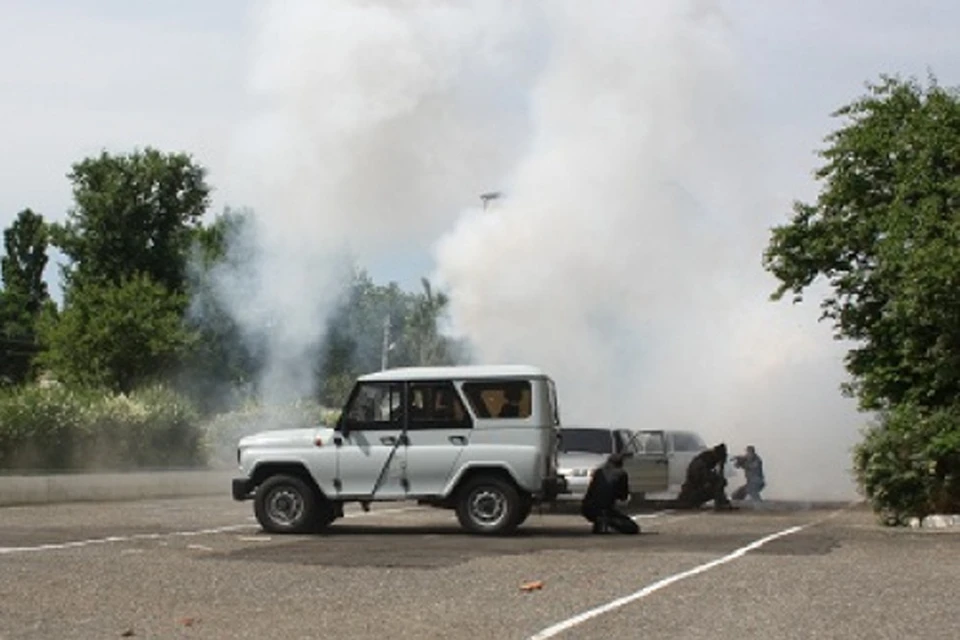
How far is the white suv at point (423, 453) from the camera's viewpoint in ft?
79.8

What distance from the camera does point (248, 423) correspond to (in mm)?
51469

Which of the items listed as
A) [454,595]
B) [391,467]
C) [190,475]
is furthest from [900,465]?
[190,475]

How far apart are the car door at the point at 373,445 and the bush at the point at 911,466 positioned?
A: 9.64 meters

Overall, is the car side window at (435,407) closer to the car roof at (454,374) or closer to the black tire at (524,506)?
the car roof at (454,374)

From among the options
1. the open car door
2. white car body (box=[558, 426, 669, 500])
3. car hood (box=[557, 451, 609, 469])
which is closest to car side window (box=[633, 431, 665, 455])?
the open car door

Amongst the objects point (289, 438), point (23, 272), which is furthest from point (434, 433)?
point (23, 272)

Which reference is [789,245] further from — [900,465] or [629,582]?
[629,582]

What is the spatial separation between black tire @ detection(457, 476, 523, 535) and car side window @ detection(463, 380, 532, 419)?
93 centimetres

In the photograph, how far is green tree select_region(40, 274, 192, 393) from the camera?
60.6 metres

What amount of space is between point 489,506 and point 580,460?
9108 mm

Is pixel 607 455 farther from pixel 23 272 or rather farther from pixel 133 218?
pixel 23 272

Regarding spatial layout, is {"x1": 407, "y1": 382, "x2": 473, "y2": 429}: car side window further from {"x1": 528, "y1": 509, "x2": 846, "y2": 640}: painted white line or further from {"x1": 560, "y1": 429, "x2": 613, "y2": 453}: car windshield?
{"x1": 560, "y1": 429, "x2": 613, "y2": 453}: car windshield

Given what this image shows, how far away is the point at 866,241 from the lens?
35312mm

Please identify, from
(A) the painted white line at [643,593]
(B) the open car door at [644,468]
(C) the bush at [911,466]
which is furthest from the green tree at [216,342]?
(A) the painted white line at [643,593]
